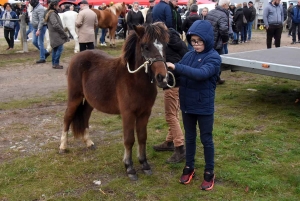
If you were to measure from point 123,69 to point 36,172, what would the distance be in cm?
166

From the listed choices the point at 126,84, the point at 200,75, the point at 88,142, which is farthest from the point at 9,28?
the point at 200,75

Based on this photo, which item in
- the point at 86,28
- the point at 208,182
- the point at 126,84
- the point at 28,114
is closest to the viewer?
the point at 208,182

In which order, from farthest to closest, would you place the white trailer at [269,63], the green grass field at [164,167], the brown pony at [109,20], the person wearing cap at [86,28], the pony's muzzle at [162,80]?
the brown pony at [109,20]
the person wearing cap at [86,28]
the white trailer at [269,63]
the green grass field at [164,167]
the pony's muzzle at [162,80]

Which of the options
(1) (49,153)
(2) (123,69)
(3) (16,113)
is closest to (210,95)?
(2) (123,69)

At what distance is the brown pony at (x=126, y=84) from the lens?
3.77 metres

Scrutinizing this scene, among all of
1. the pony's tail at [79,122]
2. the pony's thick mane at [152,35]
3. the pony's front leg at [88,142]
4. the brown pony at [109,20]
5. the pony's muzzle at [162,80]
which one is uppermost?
the brown pony at [109,20]

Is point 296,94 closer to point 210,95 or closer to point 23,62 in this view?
point 210,95

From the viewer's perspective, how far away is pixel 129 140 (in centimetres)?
434

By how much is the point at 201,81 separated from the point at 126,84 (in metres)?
0.88

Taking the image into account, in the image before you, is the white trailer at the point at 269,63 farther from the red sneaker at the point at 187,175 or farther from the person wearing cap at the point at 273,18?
the person wearing cap at the point at 273,18

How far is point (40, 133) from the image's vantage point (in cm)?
598

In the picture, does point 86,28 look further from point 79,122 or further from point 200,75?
point 200,75

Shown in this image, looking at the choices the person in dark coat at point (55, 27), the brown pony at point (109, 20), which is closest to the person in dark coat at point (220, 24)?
the person in dark coat at point (55, 27)

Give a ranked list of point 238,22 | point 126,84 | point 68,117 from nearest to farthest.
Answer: point 126,84
point 68,117
point 238,22
